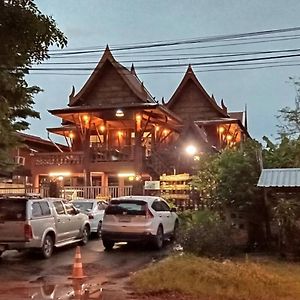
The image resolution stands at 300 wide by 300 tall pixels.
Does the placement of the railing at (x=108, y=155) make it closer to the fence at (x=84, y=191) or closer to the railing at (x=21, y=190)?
the fence at (x=84, y=191)

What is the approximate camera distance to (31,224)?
48.5 ft

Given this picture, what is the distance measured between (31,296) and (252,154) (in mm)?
7982

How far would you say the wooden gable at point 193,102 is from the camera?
40000 millimetres

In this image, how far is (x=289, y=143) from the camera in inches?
627

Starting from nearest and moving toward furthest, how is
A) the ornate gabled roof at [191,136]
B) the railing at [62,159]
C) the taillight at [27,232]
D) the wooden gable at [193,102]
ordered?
the taillight at [27,232] → the ornate gabled roof at [191,136] → the railing at [62,159] → the wooden gable at [193,102]

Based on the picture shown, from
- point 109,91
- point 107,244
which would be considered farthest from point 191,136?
point 107,244

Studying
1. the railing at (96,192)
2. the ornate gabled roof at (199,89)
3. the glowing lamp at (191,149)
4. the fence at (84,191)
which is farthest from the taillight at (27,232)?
the ornate gabled roof at (199,89)

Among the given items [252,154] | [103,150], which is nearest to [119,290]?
[252,154]

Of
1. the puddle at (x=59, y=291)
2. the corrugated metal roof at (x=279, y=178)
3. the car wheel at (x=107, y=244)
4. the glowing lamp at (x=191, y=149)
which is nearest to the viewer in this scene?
the puddle at (x=59, y=291)

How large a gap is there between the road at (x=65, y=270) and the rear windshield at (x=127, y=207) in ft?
3.89

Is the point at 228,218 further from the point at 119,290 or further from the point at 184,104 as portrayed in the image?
the point at 184,104

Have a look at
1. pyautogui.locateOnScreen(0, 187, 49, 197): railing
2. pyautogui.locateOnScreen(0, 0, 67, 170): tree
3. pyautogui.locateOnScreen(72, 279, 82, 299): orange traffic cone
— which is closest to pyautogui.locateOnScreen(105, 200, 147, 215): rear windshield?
pyautogui.locateOnScreen(72, 279, 82, 299): orange traffic cone

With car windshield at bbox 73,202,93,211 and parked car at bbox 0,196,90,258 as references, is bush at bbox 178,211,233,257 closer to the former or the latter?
parked car at bbox 0,196,90,258

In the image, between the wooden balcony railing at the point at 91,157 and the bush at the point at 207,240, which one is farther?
the wooden balcony railing at the point at 91,157
